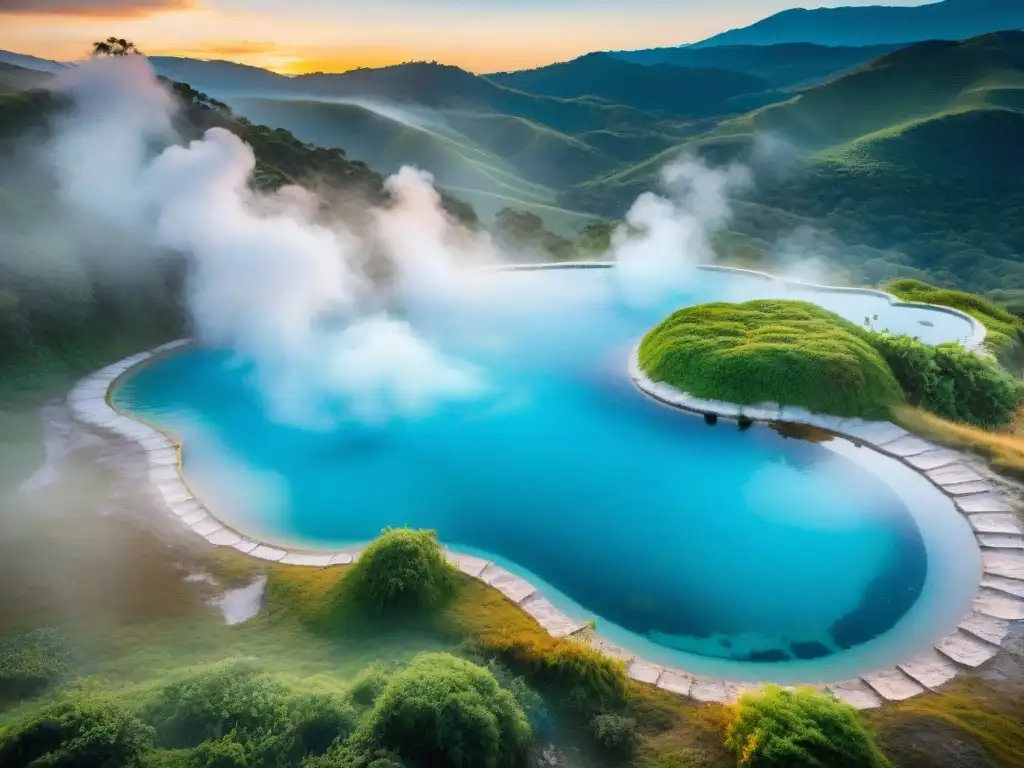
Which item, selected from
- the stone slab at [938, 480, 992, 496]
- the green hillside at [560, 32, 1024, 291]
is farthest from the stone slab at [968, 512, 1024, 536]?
the green hillside at [560, 32, 1024, 291]

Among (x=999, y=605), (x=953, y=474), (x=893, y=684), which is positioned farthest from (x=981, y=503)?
(x=893, y=684)

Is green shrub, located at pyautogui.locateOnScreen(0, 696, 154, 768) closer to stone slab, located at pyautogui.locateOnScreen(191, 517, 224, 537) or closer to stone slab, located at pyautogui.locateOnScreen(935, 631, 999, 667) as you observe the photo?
stone slab, located at pyautogui.locateOnScreen(191, 517, 224, 537)

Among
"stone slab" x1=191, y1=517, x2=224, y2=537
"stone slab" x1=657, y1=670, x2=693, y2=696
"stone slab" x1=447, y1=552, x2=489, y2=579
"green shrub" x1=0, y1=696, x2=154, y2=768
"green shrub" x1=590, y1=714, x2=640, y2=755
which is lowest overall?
"stone slab" x1=191, y1=517, x2=224, y2=537

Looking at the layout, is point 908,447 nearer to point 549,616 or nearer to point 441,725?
point 549,616

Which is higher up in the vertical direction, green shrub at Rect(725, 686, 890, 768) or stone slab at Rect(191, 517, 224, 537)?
green shrub at Rect(725, 686, 890, 768)

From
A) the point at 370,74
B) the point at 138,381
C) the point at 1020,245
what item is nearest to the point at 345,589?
the point at 138,381

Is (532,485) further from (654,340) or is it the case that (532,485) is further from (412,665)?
(654,340)

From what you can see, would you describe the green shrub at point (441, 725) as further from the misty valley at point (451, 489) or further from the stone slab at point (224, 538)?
the stone slab at point (224, 538)
